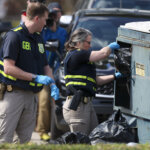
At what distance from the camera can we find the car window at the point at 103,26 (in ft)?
25.6

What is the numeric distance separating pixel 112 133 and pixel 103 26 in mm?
A: 2904

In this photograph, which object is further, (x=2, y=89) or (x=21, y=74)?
(x=2, y=89)

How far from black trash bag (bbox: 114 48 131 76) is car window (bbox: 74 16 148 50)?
189 cm

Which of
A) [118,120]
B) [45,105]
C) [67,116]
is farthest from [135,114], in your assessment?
[45,105]

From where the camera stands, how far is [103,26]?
806cm

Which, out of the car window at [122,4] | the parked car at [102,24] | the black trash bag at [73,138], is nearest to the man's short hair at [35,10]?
the black trash bag at [73,138]

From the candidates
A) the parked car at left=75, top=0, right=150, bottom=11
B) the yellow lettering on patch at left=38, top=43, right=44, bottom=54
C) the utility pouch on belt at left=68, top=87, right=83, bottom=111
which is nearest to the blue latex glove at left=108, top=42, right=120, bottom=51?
the utility pouch on belt at left=68, top=87, right=83, bottom=111

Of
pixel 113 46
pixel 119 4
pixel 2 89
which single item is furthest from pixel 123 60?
pixel 119 4

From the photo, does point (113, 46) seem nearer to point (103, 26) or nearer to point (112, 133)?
point (112, 133)

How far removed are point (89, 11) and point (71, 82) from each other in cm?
279

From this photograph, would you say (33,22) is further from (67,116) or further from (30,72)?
(67,116)

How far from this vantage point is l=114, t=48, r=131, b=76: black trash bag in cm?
569

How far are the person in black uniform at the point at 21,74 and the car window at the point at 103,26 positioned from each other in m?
2.25

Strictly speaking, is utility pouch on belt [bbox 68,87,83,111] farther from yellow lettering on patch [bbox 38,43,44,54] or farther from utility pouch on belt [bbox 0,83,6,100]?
utility pouch on belt [bbox 0,83,6,100]
